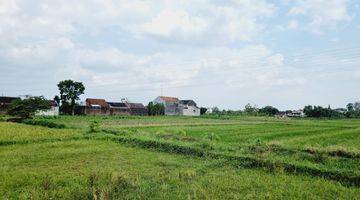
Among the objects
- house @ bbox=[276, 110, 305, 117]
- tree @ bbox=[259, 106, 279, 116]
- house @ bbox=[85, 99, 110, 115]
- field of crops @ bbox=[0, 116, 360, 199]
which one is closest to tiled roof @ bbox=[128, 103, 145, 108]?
house @ bbox=[85, 99, 110, 115]

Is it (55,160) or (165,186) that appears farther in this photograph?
(55,160)

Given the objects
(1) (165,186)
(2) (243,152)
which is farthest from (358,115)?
(1) (165,186)

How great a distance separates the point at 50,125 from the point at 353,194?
30.9 meters

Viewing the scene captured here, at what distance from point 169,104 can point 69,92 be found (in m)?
31.7

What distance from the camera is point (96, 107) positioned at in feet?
270

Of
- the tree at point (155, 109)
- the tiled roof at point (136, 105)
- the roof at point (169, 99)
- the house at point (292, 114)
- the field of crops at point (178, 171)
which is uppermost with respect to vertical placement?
the roof at point (169, 99)

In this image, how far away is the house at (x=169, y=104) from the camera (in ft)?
312

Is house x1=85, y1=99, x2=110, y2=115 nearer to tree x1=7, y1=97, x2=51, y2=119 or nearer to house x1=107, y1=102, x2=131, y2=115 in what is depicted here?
house x1=107, y1=102, x2=131, y2=115

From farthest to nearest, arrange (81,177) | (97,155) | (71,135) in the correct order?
(71,135), (97,155), (81,177)

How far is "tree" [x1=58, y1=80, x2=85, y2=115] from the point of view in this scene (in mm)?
69875

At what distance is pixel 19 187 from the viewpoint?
10781 mm

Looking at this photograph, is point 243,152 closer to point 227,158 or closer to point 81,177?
→ point 227,158

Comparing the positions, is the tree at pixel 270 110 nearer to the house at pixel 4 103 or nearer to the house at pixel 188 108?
the house at pixel 188 108

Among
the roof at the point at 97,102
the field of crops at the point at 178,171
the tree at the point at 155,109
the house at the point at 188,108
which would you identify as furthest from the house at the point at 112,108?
the field of crops at the point at 178,171
